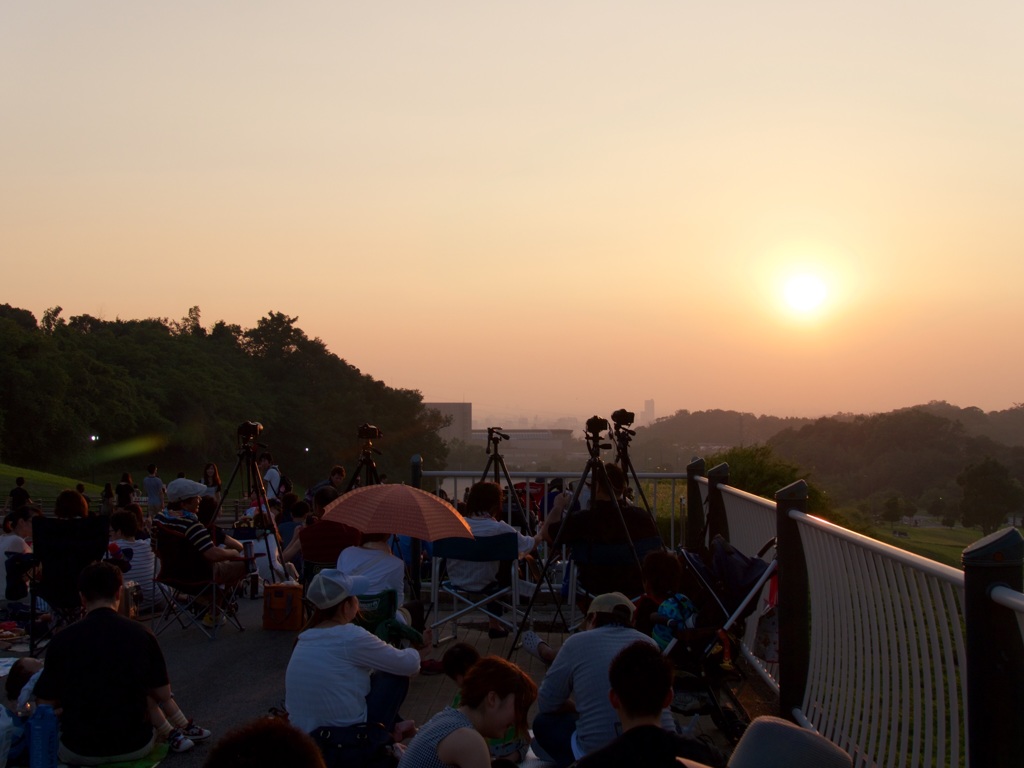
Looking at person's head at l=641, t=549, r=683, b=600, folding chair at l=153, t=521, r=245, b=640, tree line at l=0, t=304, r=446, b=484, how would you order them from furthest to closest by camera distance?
tree line at l=0, t=304, r=446, b=484 → folding chair at l=153, t=521, r=245, b=640 → person's head at l=641, t=549, r=683, b=600

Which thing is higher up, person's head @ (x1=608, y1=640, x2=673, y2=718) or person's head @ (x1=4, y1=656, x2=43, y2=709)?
person's head @ (x1=608, y1=640, x2=673, y2=718)

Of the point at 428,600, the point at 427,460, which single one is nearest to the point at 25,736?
the point at 428,600

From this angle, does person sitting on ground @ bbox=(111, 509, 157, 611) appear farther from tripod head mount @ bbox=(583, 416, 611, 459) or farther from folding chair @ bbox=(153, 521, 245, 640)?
tripod head mount @ bbox=(583, 416, 611, 459)

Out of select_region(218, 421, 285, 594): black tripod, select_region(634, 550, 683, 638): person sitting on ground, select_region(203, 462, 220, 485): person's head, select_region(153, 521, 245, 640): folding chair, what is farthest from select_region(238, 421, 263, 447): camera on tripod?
select_region(203, 462, 220, 485): person's head

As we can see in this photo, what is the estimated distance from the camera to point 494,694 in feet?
12.4

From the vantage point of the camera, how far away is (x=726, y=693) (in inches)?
264

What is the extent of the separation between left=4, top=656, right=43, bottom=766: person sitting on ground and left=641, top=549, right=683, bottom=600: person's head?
331 cm

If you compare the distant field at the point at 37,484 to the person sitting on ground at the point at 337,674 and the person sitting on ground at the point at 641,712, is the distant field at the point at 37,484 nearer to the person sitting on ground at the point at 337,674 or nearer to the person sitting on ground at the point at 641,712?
the person sitting on ground at the point at 337,674

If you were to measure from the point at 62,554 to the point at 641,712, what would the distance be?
21.1ft

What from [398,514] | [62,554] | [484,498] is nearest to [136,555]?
[62,554]

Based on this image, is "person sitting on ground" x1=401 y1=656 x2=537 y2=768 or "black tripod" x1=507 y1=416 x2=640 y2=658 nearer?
"person sitting on ground" x1=401 y1=656 x2=537 y2=768

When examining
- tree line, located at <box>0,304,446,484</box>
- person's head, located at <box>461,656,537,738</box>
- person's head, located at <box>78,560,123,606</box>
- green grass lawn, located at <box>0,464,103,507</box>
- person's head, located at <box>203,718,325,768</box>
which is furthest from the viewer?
tree line, located at <box>0,304,446,484</box>

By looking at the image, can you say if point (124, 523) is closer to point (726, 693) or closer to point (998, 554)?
point (726, 693)

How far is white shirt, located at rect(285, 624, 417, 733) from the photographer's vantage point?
4.78 meters
